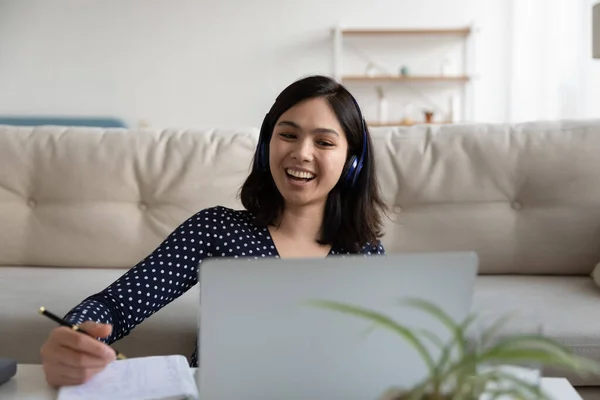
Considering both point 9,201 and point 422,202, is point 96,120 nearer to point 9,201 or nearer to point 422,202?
point 9,201

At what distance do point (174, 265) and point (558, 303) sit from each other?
0.90m

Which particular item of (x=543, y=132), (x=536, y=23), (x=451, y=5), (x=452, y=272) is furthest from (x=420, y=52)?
(x=452, y=272)

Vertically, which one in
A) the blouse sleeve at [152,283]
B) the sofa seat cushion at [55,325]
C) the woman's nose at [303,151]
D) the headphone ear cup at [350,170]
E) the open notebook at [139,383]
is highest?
the woman's nose at [303,151]

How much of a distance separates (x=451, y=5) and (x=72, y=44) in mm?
2677

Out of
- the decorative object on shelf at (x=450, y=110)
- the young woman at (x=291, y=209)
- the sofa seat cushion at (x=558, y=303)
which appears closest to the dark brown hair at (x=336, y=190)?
the young woman at (x=291, y=209)

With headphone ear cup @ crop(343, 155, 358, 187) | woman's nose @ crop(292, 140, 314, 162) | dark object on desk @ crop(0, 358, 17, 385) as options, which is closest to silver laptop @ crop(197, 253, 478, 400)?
dark object on desk @ crop(0, 358, 17, 385)

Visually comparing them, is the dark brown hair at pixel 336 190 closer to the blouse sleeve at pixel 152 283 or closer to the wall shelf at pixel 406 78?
→ the blouse sleeve at pixel 152 283

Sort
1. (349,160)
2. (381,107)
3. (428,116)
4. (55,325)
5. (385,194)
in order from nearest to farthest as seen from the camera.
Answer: (349,160) < (55,325) < (385,194) < (428,116) < (381,107)

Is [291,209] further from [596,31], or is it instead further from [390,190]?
[596,31]

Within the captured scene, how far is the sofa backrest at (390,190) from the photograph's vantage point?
1.99 metres

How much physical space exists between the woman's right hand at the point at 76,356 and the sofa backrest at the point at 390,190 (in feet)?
3.82

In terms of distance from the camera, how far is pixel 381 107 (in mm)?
5250

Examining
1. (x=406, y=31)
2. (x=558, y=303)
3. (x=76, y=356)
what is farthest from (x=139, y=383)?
(x=406, y=31)

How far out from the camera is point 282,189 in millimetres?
1346
